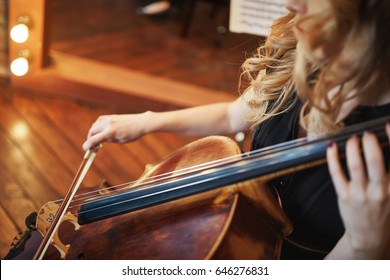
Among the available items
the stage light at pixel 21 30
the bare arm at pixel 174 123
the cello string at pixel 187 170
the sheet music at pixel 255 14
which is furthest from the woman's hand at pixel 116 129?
the stage light at pixel 21 30

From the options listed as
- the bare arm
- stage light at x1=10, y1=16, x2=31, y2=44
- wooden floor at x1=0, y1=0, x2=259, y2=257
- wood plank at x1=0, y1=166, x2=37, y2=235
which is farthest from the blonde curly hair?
stage light at x1=10, y1=16, x2=31, y2=44

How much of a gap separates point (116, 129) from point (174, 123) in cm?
16

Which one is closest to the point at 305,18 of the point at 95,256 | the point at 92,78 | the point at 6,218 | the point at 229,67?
the point at 95,256

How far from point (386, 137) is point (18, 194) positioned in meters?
1.25

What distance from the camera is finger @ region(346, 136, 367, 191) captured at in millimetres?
854

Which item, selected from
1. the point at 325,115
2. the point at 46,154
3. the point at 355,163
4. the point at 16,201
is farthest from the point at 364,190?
the point at 46,154

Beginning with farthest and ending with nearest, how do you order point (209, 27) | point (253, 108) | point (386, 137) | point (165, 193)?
point (209, 27), point (253, 108), point (165, 193), point (386, 137)

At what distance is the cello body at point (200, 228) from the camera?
38.0 inches

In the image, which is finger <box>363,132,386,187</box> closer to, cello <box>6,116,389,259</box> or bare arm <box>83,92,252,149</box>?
cello <box>6,116,389,259</box>

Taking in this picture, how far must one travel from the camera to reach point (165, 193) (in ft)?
3.37

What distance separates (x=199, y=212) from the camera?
101 cm

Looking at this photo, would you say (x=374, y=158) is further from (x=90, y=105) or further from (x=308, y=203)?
(x=90, y=105)

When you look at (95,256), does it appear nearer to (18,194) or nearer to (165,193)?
(165,193)

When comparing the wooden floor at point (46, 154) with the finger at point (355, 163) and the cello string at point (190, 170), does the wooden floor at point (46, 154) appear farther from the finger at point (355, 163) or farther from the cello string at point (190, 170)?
the finger at point (355, 163)
